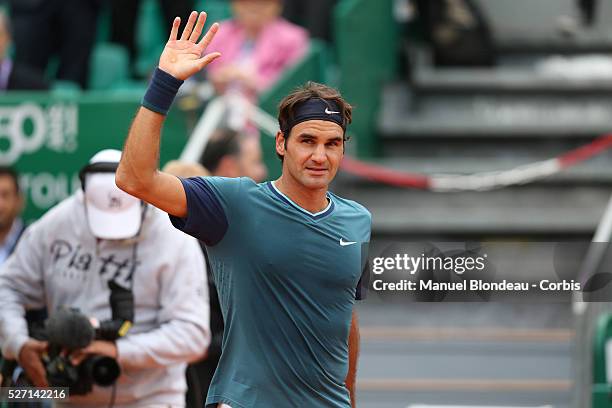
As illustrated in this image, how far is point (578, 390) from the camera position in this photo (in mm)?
7816

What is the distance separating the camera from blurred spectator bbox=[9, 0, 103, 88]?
13289 mm

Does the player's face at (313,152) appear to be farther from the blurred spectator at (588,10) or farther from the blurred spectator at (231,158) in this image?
the blurred spectator at (588,10)

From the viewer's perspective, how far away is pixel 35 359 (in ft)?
20.4

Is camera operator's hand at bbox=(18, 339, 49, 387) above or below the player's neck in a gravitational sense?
below

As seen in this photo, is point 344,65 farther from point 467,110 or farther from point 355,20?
point 467,110

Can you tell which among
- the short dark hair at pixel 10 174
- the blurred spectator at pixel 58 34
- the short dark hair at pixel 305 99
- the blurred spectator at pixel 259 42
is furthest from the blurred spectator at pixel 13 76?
the short dark hair at pixel 305 99

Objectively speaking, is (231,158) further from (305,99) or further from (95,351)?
(305,99)

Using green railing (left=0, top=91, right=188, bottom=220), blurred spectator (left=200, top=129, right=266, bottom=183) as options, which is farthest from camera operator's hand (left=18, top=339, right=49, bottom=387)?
green railing (left=0, top=91, right=188, bottom=220)

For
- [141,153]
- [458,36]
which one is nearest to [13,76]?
[458,36]

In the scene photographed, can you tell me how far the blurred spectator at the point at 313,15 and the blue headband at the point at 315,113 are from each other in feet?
27.0

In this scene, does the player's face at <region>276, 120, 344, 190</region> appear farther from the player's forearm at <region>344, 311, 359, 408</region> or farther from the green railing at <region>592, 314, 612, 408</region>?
the green railing at <region>592, 314, 612, 408</region>

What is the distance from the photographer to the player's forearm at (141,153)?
4441 millimetres

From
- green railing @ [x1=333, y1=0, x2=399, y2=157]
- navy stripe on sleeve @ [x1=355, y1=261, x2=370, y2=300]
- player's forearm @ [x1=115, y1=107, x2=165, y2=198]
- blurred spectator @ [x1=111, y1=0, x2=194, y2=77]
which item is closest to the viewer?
player's forearm @ [x1=115, y1=107, x2=165, y2=198]

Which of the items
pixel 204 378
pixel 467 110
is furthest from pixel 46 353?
pixel 467 110
